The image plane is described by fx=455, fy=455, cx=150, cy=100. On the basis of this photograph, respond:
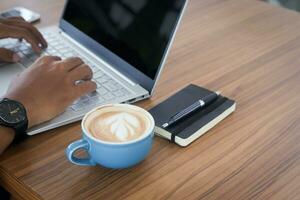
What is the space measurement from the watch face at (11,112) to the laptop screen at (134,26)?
27 centimetres

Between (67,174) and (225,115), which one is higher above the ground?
(225,115)

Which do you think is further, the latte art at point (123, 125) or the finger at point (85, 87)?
the finger at point (85, 87)

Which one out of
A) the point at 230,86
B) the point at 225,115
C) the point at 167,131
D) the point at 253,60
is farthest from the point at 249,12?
the point at 167,131

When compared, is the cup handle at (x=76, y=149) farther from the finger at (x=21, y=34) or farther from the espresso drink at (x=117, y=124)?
the finger at (x=21, y=34)

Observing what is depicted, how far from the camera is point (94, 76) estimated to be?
999mm

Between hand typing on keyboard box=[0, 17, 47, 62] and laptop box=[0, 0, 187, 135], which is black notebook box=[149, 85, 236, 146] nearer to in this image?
laptop box=[0, 0, 187, 135]

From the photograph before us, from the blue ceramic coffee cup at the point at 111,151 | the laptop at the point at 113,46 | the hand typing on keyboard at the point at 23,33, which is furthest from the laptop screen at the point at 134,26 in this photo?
the blue ceramic coffee cup at the point at 111,151

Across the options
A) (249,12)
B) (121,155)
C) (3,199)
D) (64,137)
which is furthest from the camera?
(249,12)

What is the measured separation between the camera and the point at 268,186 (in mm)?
730

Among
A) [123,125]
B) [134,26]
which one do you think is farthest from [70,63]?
[123,125]

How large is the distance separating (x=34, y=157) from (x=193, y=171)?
0.89ft

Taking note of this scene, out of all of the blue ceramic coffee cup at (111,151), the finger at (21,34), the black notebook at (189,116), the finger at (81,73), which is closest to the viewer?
the blue ceramic coffee cup at (111,151)

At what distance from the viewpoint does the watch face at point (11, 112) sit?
0.80 metres

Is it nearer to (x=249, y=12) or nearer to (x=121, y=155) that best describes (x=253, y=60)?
(x=249, y=12)
